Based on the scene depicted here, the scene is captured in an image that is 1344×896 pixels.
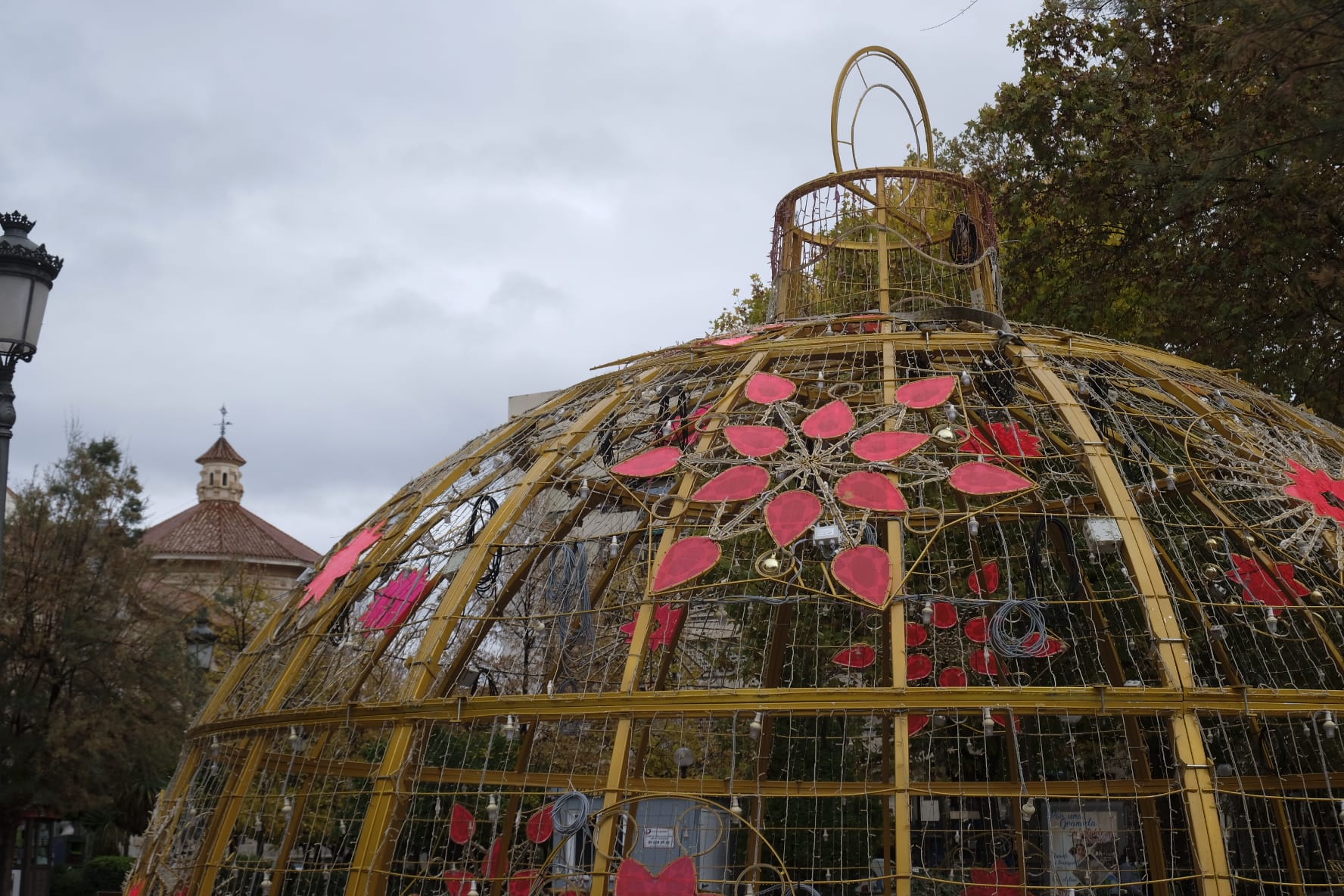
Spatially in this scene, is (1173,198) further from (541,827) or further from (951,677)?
(541,827)

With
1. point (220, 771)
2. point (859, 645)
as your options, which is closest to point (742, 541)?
point (859, 645)

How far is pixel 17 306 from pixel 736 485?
4142mm

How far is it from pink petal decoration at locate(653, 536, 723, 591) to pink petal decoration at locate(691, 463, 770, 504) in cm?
30

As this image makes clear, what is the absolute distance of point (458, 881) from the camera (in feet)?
23.0

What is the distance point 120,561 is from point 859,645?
22352mm

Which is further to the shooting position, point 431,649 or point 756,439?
point 756,439

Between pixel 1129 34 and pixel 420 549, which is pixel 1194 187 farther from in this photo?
pixel 420 549

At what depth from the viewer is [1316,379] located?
1359cm

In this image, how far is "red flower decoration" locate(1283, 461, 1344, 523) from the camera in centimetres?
712

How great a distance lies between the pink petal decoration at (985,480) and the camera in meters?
6.53

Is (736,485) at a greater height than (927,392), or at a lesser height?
lesser

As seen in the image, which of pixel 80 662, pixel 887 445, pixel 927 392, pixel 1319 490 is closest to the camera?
pixel 887 445

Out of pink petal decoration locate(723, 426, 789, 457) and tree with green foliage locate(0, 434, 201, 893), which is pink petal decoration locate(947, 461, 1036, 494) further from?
tree with green foliage locate(0, 434, 201, 893)

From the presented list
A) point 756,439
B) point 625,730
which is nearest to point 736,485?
point 756,439
